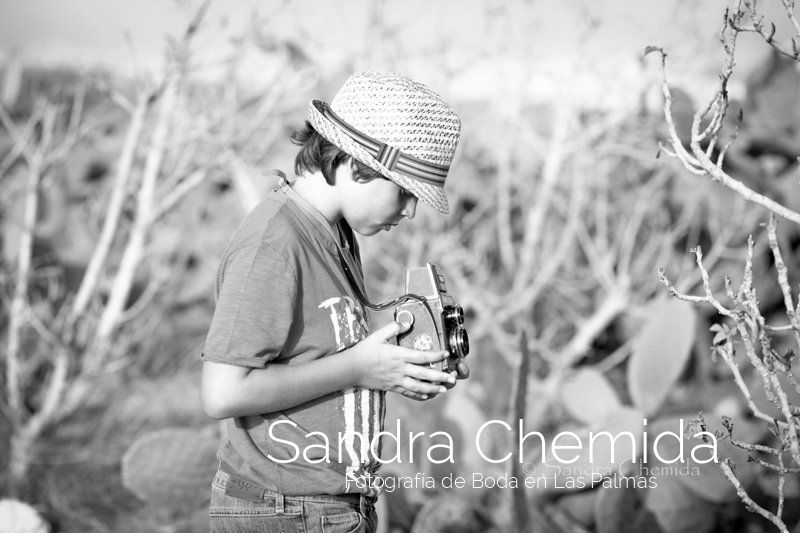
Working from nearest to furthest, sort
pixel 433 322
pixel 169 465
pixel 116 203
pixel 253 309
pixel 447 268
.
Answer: pixel 253 309
pixel 433 322
pixel 169 465
pixel 116 203
pixel 447 268

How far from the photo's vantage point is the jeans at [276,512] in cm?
114

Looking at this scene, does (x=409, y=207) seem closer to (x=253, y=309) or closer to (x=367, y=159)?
(x=367, y=159)

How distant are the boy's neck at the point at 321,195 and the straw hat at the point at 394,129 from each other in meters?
0.08

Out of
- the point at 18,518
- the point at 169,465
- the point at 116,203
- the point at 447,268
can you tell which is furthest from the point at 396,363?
the point at 447,268

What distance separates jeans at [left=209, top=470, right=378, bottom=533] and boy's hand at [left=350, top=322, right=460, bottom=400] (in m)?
0.19

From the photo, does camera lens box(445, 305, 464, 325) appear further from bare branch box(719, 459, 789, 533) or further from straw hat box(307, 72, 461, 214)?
bare branch box(719, 459, 789, 533)

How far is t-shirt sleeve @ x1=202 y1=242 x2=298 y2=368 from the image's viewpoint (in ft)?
3.45

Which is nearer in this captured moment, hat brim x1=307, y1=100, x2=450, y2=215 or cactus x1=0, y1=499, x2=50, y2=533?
hat brim x1=307, y1=100, x2=450, y2=215

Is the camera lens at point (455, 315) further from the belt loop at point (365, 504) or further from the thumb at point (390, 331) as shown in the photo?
the belt loop at point (365, 504)

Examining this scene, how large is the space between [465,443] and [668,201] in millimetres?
1936

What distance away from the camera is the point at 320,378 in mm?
1115

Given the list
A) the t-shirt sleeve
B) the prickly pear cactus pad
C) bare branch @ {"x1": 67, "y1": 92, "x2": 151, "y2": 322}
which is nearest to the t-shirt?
the t-shirt sleeve

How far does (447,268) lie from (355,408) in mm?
2453

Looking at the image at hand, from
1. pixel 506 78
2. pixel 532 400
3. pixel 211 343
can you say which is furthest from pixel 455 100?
pixel 211 343
